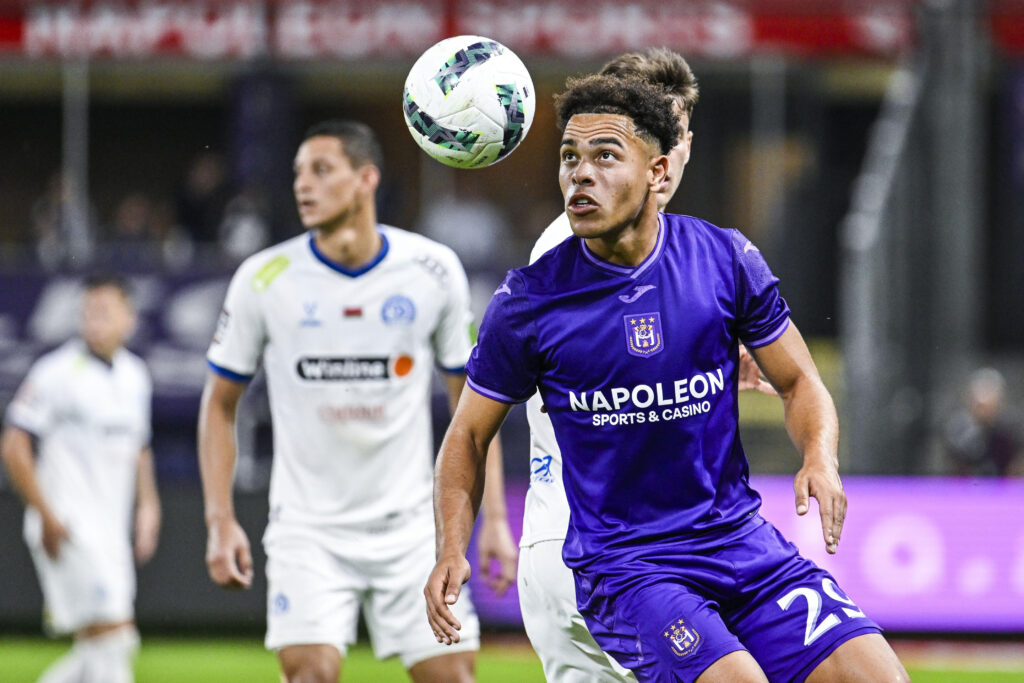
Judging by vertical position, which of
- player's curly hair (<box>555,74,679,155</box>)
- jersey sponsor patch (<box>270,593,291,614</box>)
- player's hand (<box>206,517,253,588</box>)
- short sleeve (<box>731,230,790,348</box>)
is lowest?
jersey sponsor patch (<box>270,593,291,614</box>)

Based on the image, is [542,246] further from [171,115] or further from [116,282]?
[171,115]

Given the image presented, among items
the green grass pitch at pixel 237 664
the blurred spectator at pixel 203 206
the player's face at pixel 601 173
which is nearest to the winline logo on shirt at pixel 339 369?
the player's face at pixel 601 173

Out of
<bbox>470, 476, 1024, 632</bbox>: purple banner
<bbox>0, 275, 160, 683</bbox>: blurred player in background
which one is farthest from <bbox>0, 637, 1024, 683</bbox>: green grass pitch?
<bbox>0, 275, 160, 683</bbox>: blurred player in background

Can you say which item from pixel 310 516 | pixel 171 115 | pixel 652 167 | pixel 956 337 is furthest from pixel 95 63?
pixel 652 167

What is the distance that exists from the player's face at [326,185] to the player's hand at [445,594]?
7.44ft

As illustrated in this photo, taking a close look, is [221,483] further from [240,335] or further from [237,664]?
[237,664]

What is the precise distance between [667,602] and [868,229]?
9.84 m

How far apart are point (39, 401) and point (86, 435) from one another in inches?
13.5

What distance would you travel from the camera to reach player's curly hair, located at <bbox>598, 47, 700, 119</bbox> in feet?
16.4

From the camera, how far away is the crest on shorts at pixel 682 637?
3.93m

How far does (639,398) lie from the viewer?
421cm

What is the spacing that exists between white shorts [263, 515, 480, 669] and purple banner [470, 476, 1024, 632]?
5.03 meters

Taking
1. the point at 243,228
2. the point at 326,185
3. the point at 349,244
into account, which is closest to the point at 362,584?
the point at 349,244

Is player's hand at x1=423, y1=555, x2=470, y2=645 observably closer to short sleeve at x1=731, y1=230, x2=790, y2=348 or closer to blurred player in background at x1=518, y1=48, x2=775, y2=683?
blurred player in background at x1=518, y1=48, x2=775, y2=683
